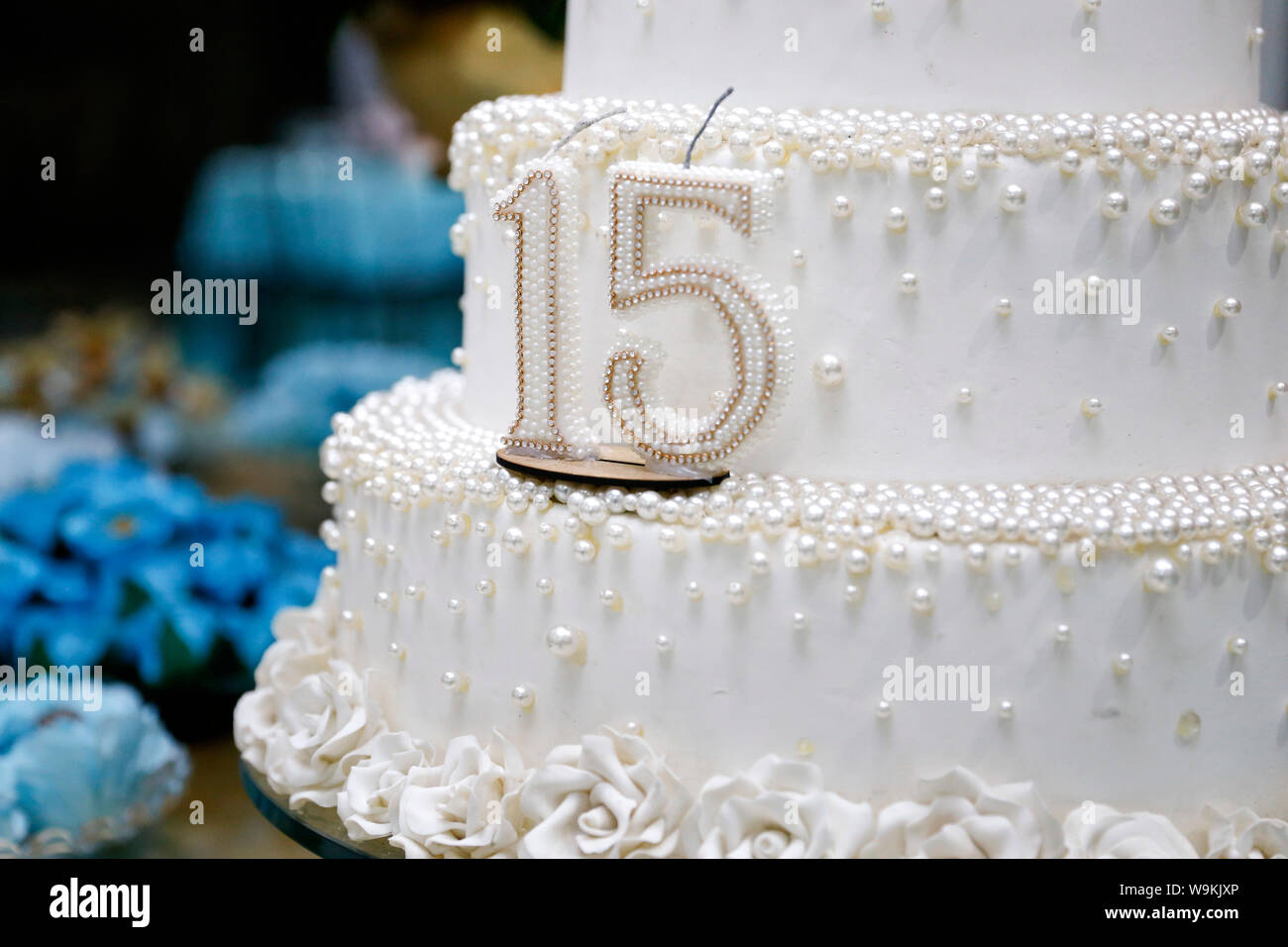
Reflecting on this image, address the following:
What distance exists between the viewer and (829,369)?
183 cm

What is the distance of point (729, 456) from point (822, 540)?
19 cm

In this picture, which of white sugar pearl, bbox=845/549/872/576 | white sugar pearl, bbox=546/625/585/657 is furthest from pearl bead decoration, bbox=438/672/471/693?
white sugar pearl, bbox=845/549/872/576

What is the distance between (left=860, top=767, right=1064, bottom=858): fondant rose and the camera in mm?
1688

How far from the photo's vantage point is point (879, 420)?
6.03 ft

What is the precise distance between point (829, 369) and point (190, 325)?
110 inches

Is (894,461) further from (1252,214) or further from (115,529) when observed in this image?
(115,529)

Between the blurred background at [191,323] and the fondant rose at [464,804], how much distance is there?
1.19 meters

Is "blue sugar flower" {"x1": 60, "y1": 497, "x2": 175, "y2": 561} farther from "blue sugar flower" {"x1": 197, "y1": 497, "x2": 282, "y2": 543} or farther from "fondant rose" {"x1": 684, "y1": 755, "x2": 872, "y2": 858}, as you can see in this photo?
"fondant rose" {"x1": 684, "y1": 755, "x2": 872, "y2": 858}
